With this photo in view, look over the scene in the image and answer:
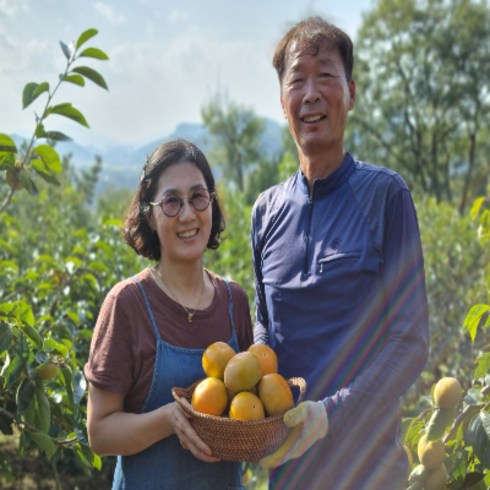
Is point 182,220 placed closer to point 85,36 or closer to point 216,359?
point 216,359

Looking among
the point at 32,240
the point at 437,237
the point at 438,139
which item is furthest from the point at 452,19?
the point at 32,240

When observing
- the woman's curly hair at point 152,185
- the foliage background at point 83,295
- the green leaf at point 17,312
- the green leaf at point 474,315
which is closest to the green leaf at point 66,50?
the foliage background at point 83,295

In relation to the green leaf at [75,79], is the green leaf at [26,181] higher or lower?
lower

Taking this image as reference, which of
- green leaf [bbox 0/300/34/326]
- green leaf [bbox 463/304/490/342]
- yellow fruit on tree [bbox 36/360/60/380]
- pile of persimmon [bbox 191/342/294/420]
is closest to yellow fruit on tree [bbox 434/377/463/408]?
green leaf [bbox 463/304/490/342]

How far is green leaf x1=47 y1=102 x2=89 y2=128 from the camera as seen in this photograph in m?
2.31

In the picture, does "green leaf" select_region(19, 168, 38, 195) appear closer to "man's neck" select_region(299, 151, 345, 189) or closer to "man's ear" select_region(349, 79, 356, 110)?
"man's neck" select_region(299, 151, 345, 189)

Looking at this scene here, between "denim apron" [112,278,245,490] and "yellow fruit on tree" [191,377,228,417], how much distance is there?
0.15 m

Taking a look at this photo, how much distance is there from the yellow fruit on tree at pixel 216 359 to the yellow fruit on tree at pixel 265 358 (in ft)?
0.22

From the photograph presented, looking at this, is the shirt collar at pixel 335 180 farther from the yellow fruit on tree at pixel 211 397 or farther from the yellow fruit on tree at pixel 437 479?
the yellow fruit on tree at pixel 437 479

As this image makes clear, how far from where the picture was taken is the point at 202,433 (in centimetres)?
155

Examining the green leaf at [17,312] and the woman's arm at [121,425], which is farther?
the green leaf at [17,312]

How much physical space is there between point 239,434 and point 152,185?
2.56ft

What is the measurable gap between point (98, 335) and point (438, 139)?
30.1m

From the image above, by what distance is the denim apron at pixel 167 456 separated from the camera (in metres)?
1.75
